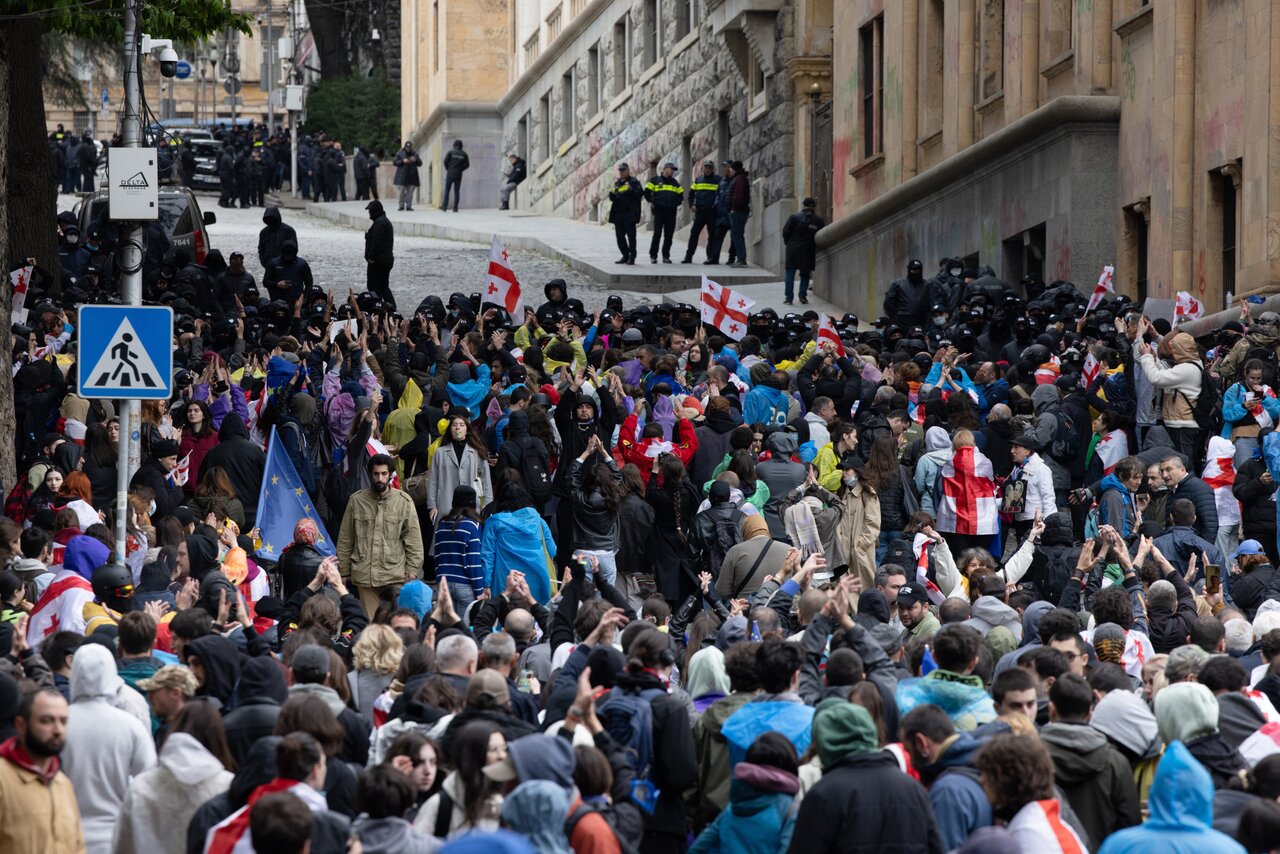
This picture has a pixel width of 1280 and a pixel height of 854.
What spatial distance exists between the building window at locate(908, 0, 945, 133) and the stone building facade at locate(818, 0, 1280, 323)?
3cm

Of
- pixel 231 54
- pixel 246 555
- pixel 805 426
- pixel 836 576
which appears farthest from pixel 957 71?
pixel 231 54

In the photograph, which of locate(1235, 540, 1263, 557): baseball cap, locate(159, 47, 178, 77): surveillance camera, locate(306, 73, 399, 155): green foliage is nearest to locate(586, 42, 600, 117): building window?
locate(306, 73, 399, 155): green foliage

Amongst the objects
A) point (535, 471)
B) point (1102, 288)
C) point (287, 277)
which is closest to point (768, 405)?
point (535, 471)

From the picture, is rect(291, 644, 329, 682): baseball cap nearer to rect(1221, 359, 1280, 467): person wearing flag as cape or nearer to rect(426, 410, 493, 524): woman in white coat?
rect(426, 410, 493, 524): woman in white coat

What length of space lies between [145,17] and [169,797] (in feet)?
46.6

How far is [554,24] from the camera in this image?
2194 inches

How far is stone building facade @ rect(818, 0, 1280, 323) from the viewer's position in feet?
79.2

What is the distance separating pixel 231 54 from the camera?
93.5 meters

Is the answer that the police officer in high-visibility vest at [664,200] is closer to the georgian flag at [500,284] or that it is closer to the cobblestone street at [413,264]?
the cobblestone street at [413,264]

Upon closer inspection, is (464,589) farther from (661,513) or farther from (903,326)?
(903,326)

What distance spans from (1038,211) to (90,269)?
1112 cm

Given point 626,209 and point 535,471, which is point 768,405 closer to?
point 535,471

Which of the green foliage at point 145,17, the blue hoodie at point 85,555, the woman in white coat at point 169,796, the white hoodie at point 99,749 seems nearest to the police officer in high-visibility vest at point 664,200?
the green foliage at point 145,17

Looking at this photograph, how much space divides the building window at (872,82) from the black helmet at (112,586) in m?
23.9
